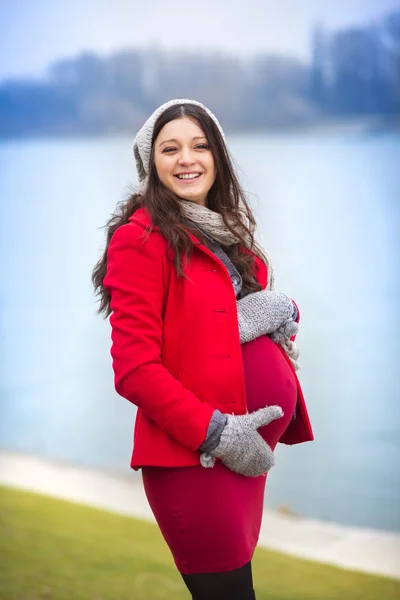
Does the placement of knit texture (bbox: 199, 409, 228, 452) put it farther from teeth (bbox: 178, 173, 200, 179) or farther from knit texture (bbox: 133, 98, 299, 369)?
teeth (bbox: 178, 173, 200, 179)

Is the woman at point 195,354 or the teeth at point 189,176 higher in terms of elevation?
the teeth at point 189,176

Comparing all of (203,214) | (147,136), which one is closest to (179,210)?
(203,214)

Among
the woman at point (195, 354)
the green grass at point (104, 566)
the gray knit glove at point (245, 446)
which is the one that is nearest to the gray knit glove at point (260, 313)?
the woman at point (195, 354)

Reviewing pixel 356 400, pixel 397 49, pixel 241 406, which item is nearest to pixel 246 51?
pixel 397 49

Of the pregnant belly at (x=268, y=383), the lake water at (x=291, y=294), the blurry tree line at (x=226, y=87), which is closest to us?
the pregnant belly at (x=268, y=383)

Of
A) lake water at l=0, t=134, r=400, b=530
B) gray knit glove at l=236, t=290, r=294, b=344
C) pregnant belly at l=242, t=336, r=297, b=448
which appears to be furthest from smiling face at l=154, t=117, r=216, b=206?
lake water at l=0, t=134, r=400, b=530

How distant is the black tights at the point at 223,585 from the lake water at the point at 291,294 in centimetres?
152

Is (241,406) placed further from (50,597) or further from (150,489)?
(50,597)

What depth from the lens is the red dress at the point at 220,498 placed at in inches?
63.2

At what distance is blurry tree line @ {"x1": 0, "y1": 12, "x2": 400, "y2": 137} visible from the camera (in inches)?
115

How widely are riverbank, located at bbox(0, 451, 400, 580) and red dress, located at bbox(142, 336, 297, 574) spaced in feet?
4.98

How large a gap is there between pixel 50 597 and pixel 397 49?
2.34 metres

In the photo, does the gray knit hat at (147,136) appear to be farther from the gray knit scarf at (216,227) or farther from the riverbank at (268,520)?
the riverbank at (268,520)

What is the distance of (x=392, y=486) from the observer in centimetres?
307
